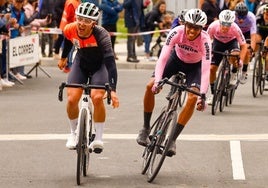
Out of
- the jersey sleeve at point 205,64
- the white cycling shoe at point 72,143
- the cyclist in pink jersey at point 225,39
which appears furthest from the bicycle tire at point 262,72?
the white cycling shoe at point 72,143

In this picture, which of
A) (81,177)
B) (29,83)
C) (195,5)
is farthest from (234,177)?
(195,5)

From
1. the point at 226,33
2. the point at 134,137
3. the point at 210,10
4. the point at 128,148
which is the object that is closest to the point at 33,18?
the point at 210,10

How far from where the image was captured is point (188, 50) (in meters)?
12.5

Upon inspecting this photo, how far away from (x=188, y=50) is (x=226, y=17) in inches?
200

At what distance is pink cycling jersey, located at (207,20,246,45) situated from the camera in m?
17.9

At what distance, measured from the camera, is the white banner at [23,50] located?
21.9m

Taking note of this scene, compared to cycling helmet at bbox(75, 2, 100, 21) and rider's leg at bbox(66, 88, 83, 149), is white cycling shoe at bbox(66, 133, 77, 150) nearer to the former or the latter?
rider's leg at bbox(66, 88, 83, 149)

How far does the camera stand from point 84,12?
11.5 meters

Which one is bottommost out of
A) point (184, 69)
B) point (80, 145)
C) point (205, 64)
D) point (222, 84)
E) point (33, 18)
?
point (222, 84)

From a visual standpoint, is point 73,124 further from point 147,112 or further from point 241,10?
point 241,10

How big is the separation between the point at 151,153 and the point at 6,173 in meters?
1.65

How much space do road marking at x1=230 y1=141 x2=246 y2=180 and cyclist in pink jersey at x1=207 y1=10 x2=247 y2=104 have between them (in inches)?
146

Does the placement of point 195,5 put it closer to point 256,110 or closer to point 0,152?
point 256,110

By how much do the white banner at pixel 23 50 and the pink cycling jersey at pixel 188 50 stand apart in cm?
Answer: 956
